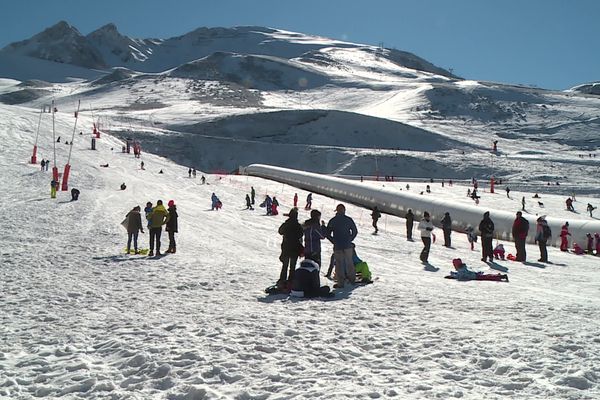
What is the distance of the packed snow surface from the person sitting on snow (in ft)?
0.92

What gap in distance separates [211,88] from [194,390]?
456ft

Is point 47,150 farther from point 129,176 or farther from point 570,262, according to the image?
point 570,262

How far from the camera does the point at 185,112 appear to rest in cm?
10675

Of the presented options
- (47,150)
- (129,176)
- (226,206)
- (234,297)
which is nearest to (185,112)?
(47,150)

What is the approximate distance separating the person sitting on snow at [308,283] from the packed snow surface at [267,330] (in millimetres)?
281

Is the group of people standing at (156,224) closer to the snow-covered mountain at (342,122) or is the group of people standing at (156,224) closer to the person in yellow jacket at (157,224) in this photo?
the person in yellow jacket at (157,224)

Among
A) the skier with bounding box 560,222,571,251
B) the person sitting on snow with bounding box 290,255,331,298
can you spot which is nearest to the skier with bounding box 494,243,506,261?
the skier with bounding box 560,222,571,251

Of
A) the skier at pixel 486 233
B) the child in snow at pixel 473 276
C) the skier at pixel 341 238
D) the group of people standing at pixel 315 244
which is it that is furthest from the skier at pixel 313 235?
the skier at pixel 486 233

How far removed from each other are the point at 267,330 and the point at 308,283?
7.60 feet

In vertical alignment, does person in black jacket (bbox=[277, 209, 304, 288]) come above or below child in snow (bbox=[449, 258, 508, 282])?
above

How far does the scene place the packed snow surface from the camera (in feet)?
16.6

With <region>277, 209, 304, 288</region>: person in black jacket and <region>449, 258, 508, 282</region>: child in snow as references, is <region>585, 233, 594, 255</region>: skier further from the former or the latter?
<region>277, 209, 304, 288</region>: person in black jacket

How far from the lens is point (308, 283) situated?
29.6 feet

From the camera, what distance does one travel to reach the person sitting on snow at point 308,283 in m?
8.98
